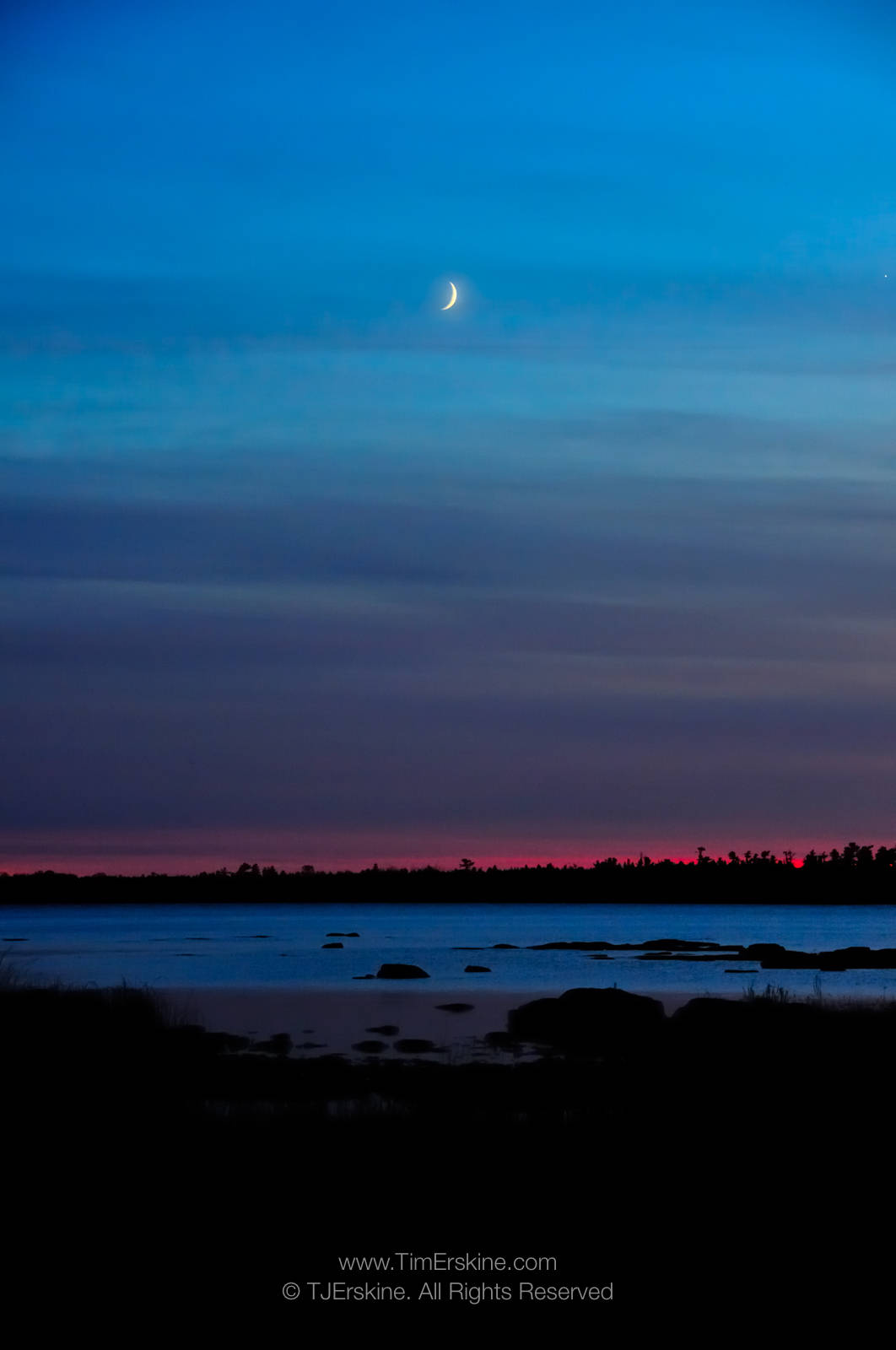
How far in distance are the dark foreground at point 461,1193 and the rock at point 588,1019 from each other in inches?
422

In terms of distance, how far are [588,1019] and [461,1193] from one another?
22992 millimetres

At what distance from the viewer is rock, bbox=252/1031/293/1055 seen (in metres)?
34.6

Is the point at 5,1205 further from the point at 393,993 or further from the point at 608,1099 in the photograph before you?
the point at 393,993

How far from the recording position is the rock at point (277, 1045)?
3456cm

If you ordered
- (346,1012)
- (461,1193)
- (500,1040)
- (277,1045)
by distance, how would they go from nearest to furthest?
(461,1193) → (277,1045) → (500,1040) → (346,1012)

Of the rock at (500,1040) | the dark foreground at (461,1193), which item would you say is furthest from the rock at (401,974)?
the dark foreground at (461,1193)

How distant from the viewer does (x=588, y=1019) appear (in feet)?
122

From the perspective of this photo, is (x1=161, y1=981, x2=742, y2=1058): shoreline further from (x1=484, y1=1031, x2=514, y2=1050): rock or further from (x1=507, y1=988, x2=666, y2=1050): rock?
(x1=507, y1=988, x2=666, y2=1050): rock

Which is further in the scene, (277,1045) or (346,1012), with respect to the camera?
(346,1012)

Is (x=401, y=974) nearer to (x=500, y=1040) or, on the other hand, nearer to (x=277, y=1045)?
(x=500, y=1040)

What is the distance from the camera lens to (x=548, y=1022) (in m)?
38.1

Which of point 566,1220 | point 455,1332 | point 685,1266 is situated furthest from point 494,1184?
point 455,1332

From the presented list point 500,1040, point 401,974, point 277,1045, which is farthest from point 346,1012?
point 401,974

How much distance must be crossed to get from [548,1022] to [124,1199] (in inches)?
982
